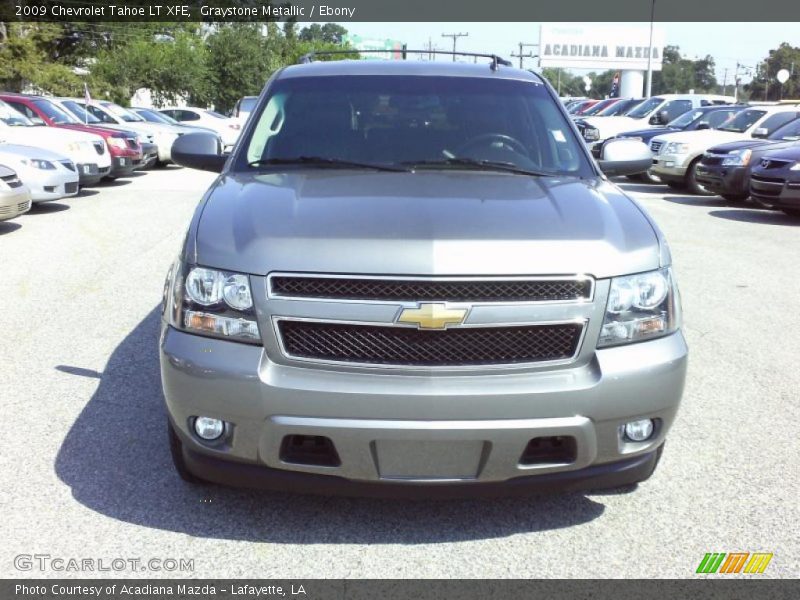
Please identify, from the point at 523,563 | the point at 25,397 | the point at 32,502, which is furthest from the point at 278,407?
the point at 25,397

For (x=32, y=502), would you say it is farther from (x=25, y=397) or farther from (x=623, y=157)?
(x=623, y=157)

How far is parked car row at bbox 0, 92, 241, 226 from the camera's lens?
11602 mm

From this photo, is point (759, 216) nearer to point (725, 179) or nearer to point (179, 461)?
point (725, 179)

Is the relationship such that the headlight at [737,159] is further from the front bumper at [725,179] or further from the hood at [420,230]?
the hood at [420,230]

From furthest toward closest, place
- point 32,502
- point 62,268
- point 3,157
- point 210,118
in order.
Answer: point 210,118
point 3,157
point 62,268
point 32,502

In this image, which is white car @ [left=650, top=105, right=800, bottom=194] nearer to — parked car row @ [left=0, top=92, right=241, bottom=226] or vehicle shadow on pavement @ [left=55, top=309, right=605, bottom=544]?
parked car row @ [left=0, top=92, right=241, bottom=226]

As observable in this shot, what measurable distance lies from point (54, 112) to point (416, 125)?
1354cm

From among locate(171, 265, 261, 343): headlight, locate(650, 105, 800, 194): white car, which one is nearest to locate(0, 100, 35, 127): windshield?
locate(650, 105, 800, 194): white car

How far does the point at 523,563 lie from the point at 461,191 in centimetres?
147

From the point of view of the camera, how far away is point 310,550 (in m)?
3.10

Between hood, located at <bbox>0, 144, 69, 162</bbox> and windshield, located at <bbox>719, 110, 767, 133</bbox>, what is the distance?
11794mm

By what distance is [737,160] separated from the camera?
43.6ft

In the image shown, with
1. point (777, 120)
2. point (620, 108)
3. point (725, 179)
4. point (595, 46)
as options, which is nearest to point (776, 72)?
point (595, 46)

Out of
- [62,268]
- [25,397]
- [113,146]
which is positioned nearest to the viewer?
[25,397]
